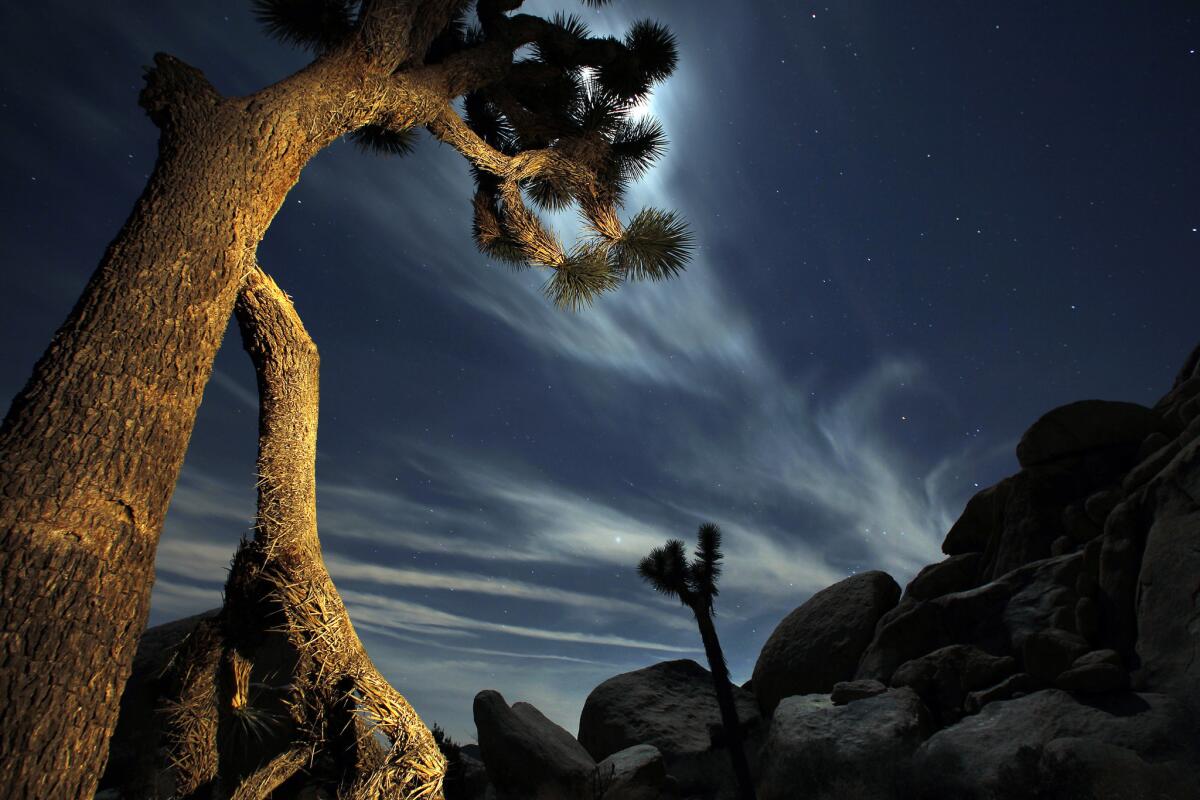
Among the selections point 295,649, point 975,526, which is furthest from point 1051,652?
point 295,649

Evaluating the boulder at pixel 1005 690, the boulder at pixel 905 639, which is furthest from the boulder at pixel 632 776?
the boulder at pixel 1005 690

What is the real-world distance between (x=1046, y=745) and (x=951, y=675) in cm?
272

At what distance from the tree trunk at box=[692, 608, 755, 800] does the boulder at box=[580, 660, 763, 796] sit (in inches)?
19.0

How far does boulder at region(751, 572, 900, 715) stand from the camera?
38.0 feet

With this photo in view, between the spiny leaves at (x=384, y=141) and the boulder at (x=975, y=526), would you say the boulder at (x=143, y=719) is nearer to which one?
the spiny leaves at (x=384, y=141)

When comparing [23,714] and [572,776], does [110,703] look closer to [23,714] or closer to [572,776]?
[23,714]

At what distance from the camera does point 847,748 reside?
7648 mm

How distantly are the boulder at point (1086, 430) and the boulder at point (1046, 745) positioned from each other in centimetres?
544

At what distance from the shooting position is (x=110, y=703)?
79.8 inches

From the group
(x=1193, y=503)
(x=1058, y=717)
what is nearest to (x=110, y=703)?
(x=1058, y=717)

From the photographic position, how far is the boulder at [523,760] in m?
7.94

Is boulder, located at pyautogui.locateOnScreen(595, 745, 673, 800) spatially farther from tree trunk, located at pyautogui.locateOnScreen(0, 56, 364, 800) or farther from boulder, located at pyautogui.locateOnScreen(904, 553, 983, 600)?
tree trunk, located at pyautogui.locateOnScreen(0, 56, 364, 800)

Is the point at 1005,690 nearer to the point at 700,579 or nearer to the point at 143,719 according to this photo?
the point at 700,579

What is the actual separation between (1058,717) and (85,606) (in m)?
8.23
